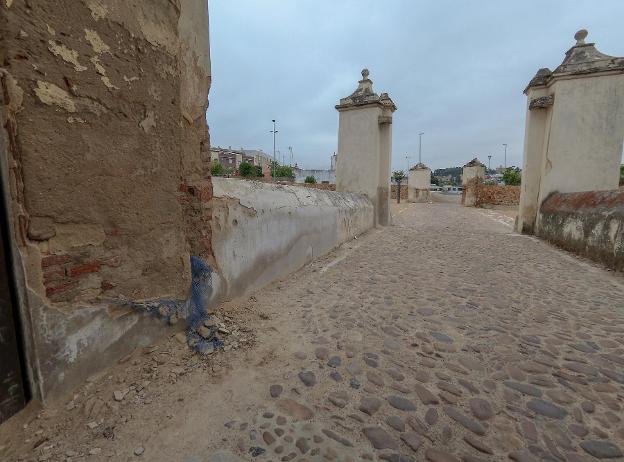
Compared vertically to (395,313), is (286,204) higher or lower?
higher

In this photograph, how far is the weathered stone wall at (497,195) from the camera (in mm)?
21423

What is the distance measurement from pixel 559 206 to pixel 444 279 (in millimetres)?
4907

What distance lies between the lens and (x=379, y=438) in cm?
159

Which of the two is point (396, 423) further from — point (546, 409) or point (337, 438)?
point (546, 409)

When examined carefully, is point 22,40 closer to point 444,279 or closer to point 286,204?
point 286,204

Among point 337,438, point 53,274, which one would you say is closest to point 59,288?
point 53,274

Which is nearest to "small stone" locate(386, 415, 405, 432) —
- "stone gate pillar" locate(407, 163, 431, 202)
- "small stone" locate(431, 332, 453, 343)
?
"small stone" locate(431, 332, 453, 343)

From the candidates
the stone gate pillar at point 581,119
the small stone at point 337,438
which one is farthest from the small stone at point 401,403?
the stone gate pillar at point 581,119

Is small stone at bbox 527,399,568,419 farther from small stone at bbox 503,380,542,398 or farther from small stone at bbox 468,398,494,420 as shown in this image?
small stone at bbox 468,398,494,420

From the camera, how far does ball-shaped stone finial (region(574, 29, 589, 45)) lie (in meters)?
7.36

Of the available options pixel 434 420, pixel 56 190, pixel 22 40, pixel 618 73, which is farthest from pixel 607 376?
pixel 618 73

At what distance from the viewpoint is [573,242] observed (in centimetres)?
606

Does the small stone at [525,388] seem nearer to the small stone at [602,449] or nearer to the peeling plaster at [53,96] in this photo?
the small stone at [602,449]

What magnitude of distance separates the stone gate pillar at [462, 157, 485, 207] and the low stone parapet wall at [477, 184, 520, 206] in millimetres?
326
